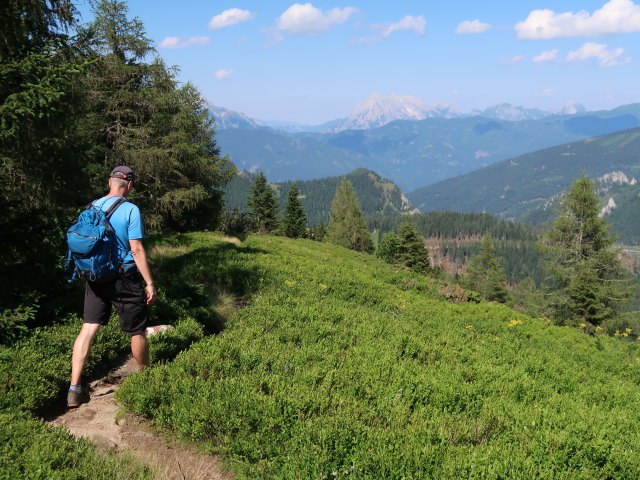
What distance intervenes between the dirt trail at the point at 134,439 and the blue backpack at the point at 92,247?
64.9 inches

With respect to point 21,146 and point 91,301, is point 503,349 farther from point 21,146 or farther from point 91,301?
point 21,146

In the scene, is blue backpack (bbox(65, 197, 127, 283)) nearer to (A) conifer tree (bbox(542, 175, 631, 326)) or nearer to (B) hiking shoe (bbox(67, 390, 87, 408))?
(B) hiking shoe (bbox(67, 390, 87, 408))

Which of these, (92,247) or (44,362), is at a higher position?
(92,247)

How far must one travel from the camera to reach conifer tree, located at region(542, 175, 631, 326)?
26.0 m

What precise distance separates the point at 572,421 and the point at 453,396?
1.38 metres

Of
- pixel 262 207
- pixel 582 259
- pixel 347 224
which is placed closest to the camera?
pixel 582 259

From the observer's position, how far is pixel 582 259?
28875 millimetres

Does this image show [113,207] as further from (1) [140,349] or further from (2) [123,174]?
(1) [140,349]

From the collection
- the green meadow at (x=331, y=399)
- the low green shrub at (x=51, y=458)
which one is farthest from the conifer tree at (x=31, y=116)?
the low green shrub at (x=51, y=458)

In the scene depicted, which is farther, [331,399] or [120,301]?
[120,301]

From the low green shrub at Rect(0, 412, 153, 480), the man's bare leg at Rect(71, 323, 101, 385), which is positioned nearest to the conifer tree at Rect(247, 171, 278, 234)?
the man's bare leg at Rect(71, 323, 101, 385)

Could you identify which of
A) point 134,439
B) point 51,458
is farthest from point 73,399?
point 51,458

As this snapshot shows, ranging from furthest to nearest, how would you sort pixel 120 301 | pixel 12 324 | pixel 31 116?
pixel 31 116 → pixel 12 324 → pixel 120 301

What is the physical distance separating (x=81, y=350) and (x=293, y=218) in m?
57.8
